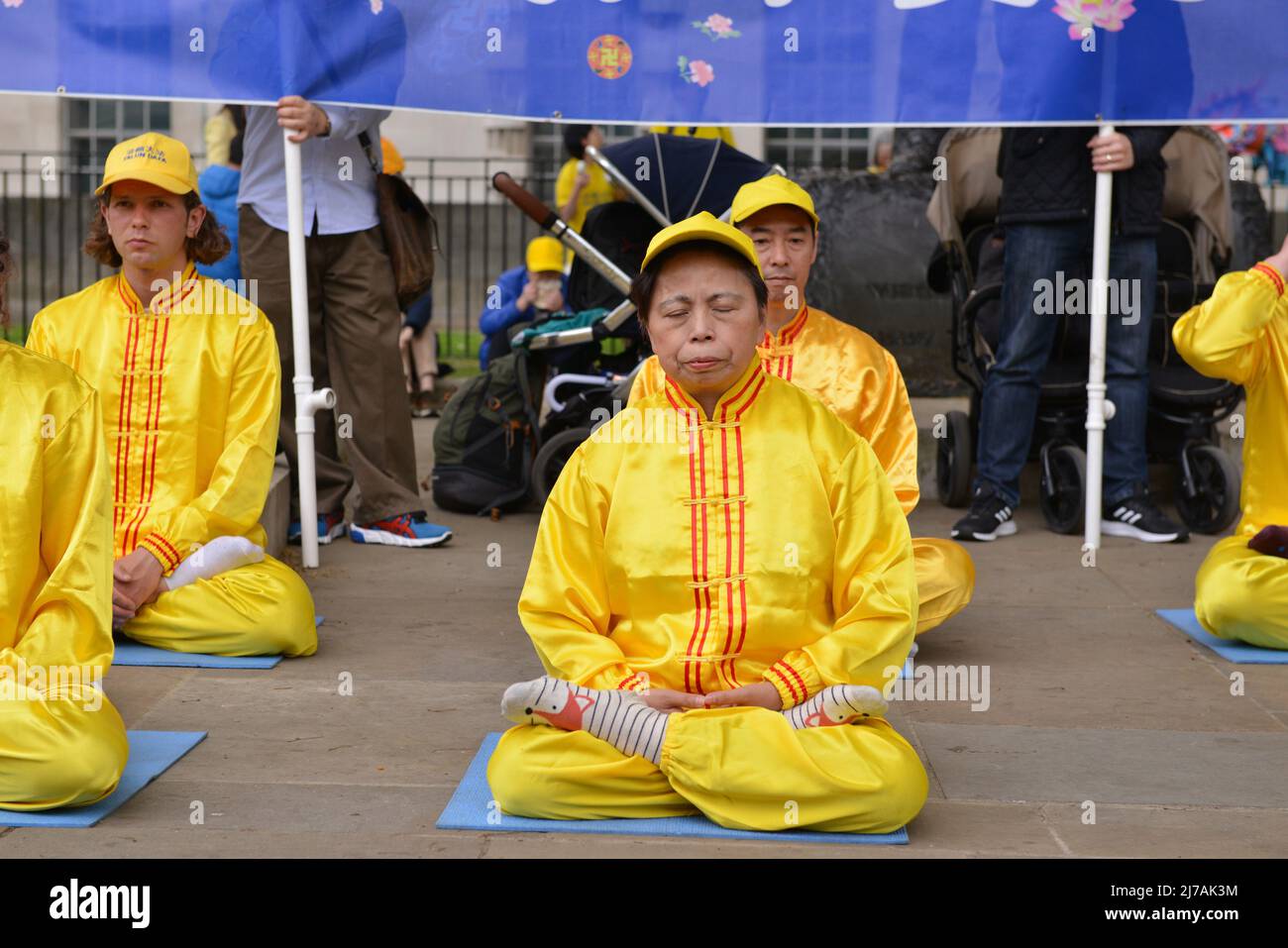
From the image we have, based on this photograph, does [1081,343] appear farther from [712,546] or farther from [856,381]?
[712,546]

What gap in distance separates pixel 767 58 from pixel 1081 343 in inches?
89.5

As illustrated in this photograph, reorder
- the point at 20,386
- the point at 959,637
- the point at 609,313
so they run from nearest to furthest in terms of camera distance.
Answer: the point at 20,386, the point at 959,637, the point at 609,313

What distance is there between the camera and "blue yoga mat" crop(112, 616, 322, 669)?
17.8 ft

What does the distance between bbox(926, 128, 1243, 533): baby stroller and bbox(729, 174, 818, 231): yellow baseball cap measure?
296 centimetres

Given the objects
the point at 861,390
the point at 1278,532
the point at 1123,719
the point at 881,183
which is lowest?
the point at 1123,719

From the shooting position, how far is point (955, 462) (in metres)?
8.46

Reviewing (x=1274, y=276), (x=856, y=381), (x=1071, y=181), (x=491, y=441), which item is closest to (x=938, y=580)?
(x=856, y=381)

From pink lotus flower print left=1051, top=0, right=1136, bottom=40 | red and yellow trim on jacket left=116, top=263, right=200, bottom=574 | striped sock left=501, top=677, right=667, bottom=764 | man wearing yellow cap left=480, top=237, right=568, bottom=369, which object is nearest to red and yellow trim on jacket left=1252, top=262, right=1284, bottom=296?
pink lotus flower print left=1051, top=0, right=1136, bottom=40

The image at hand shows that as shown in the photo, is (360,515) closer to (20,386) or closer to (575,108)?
(575,108)

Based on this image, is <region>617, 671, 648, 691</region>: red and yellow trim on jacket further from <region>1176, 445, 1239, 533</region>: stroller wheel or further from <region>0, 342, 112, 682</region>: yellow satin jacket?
<region>1176, 445, 1239, 533</region>: stroller wheel

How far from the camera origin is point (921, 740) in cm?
470

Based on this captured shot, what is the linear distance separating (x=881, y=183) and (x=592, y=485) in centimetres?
721

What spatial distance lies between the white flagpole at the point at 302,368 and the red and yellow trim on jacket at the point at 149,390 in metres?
1.00

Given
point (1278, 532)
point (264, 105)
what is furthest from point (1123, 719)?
point (264, 105)
